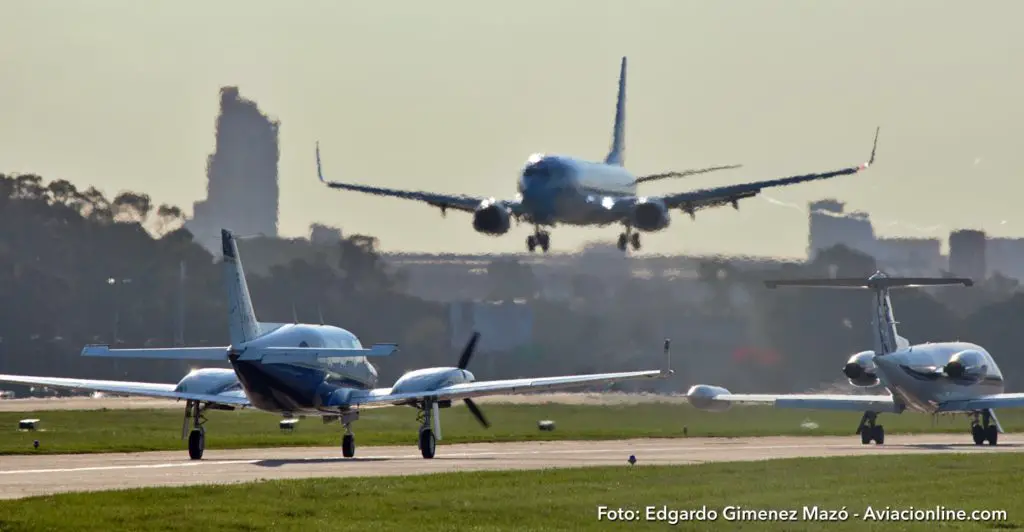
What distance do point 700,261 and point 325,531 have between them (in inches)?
2768

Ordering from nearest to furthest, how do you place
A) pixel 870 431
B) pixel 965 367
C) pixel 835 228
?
pixel 965 367 → pixel 870 431 → pixel 835 228

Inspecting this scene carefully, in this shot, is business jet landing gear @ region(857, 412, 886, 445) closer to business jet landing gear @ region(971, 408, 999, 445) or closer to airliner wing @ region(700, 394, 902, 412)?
airliner wing @ region(700, 394, 902, 412)

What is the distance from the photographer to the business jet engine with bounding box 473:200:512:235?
6494 cm

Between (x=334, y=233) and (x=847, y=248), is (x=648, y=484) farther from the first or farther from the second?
(x=334, y=233)

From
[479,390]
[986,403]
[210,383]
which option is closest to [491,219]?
[479,390]

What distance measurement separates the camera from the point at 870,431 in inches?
2680

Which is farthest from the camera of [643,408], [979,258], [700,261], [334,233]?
[334,233]

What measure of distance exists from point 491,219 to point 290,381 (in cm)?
1543

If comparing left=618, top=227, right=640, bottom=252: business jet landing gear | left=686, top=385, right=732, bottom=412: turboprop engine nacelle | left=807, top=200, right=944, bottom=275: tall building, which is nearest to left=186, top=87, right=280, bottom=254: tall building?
left=807, top=200, right=944, bottom=275: tall building

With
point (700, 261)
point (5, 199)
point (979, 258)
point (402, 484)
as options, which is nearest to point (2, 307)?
point (5, 199)

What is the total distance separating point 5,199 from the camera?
138000mm

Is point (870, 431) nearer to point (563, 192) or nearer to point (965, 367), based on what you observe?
point (965, 367)

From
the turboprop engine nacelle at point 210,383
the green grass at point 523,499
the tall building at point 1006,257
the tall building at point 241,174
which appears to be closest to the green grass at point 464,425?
the turboprop engine nacelle at point 210,383

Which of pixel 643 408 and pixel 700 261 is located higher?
pixel 700 261
